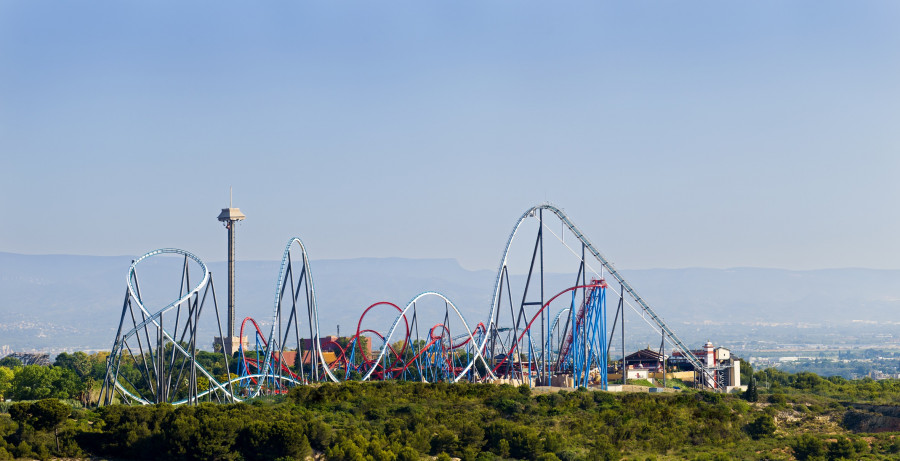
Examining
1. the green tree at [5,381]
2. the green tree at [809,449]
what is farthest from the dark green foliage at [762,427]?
the green tree at [5,381]

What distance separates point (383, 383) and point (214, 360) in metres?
45.0

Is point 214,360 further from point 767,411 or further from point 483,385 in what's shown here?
point 767,411

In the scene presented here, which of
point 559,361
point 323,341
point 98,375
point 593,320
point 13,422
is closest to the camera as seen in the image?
point 13,422

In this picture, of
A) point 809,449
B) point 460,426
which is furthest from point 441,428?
point 809,449

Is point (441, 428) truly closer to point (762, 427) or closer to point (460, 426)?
point (460, 426)

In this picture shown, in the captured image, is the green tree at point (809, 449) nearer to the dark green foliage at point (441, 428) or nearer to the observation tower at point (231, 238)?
the dark green foliage at point (441, 428)

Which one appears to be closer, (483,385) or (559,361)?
(483,385)

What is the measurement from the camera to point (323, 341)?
11481 centimetres

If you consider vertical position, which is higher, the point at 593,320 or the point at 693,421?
the point at 593,320

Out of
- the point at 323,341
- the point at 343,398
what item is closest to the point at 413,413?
the point at 343,398

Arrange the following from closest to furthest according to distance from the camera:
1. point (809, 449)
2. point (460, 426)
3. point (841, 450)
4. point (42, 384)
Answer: point (841, 450) → point (809, 449) → point (460, 426) → point (42, 384)

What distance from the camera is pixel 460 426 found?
43062 mm

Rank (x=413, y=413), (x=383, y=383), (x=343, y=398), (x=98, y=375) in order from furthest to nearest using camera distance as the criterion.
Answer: (x=98, y=375) < (x=383, y=383) < (x=343, y=398) < (x=413, y=413)

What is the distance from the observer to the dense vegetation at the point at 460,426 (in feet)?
127
